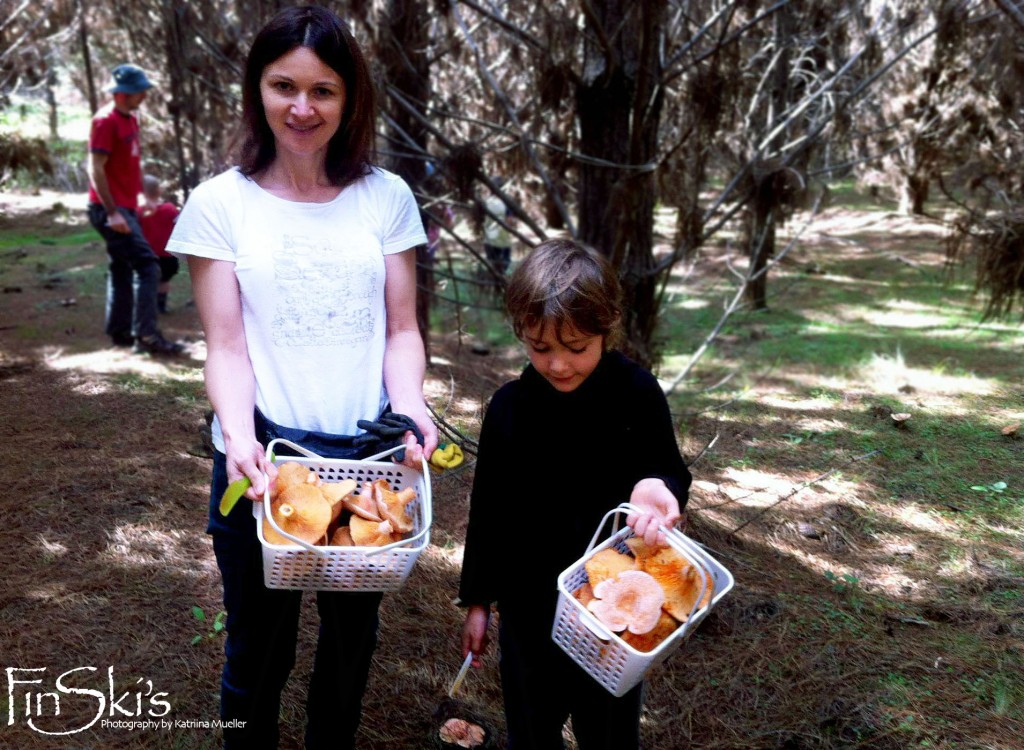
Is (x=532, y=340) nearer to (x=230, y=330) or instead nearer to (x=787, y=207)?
(x=230, y=330)

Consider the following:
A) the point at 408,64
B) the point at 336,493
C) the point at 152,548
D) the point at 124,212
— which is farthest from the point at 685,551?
the point at 124,212

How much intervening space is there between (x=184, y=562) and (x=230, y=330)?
1.91 metres

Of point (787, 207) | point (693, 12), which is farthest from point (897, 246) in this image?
point (787, 207)

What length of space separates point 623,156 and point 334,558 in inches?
97.8

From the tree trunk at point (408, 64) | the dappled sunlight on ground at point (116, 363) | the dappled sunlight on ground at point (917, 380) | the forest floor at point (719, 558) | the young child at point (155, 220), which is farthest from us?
the young child at point (155, 220)

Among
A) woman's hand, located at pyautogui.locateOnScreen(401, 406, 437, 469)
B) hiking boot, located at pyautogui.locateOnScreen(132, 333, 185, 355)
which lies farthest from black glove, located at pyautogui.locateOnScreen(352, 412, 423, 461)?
hiking boot, located at pyautogui.locateOnScreen(132, 333, 185, 355)

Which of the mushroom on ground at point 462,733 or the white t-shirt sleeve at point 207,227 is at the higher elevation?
the white t-shirt sleeve at point 207,227

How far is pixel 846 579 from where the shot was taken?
10.8ft

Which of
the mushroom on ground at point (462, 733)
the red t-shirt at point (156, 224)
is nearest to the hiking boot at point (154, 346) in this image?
the red t-shirt at point (156, 224)

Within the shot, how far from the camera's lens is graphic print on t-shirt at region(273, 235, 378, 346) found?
1868 millimetres

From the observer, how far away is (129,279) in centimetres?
632

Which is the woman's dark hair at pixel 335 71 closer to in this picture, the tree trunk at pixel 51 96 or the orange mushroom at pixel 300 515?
the orange mushroom at pixel 300 515

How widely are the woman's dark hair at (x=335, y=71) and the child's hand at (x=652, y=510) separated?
98 cm

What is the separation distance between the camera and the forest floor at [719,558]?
2592 mm
